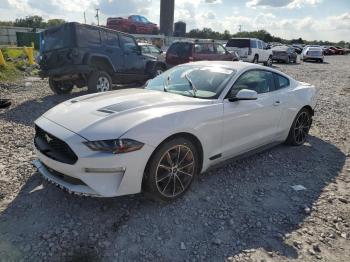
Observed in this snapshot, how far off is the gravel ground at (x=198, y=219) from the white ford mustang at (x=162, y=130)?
36 centimetres

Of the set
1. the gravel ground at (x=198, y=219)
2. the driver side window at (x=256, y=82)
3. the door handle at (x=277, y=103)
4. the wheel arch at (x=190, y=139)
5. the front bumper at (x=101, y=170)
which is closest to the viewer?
the gravel ground at (x=198, y=219)

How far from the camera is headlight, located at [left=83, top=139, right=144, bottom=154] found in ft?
10.6

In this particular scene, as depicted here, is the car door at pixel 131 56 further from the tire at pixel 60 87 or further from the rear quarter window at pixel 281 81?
the rear quarter window at pixel 281 81

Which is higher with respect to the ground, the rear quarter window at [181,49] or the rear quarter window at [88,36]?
the rear quarter window at [88,36]

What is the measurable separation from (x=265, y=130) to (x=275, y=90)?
2.31ft

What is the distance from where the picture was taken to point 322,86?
558 inches

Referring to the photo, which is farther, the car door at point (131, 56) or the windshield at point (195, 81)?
the car door at point (131, 56)

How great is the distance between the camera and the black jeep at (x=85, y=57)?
8.95 m

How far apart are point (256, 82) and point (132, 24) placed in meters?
26.0

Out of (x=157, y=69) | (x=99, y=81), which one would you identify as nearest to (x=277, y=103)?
(x=99, y=81)

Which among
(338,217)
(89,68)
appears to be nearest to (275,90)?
(338,217)

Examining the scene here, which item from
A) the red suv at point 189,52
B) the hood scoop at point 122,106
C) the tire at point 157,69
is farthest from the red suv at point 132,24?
the hood scoop at point 122,106

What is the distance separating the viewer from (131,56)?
10.8 meters

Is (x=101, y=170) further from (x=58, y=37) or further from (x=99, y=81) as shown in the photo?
(x=58, y=37)
